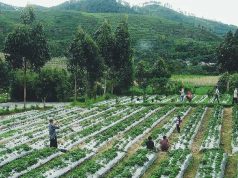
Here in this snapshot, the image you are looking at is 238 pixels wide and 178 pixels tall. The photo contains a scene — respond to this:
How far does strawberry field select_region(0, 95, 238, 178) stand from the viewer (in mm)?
18578

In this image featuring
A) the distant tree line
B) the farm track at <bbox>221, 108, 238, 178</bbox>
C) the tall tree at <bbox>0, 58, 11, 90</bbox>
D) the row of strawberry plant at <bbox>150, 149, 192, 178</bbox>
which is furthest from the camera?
the tall tree at <bbox>0, 58, 11, 90</bbox>

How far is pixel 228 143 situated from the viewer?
26.6 m

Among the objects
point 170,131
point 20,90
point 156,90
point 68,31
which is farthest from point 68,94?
point 68,31

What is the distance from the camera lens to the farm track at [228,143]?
19573 mm

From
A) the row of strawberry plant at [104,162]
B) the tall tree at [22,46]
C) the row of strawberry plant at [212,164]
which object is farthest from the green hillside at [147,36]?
the row of strawberry plant at [212,164]

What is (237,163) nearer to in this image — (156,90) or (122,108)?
(122,108)

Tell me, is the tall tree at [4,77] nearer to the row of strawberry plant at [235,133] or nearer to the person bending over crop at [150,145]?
the row of strawberry plant at [235,133]

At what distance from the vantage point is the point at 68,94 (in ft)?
211

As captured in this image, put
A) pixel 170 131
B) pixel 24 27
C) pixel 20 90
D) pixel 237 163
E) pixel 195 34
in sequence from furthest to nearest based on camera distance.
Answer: pixel 195 34
pixel 20 90
pixel 24 27
pixel 170 131
pixel 237 163

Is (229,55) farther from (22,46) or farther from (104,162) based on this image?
(104,162)

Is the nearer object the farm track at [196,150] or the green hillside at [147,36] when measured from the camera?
the farm track at [196,150]

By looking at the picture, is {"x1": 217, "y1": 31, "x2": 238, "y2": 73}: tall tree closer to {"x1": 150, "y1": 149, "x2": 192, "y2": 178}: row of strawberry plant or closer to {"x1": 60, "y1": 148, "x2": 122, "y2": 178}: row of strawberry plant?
{"x1": 150, "y1": 149, "x2": 192, "y2": 178}: row of strawberry plant

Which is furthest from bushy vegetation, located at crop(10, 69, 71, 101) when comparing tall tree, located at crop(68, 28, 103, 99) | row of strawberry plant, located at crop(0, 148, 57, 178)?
row of strawberry plant, located at crop(0, 148, 57, 178)

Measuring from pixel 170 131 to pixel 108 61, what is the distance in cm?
3111
